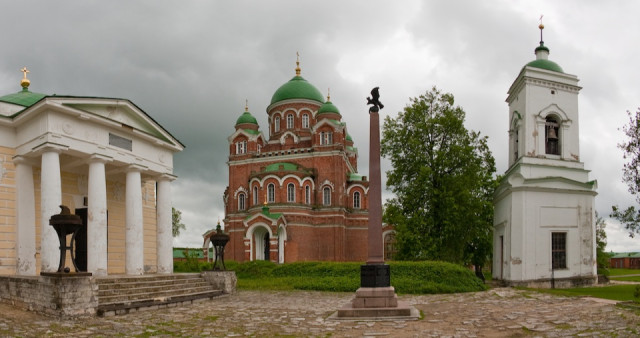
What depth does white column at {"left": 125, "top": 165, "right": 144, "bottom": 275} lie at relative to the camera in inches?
699

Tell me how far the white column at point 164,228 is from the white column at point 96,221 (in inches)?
125

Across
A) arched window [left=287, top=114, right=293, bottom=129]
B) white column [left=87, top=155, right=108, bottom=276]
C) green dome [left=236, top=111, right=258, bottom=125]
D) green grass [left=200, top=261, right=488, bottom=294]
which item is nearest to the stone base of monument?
green grass [left=200, top=261, right=488, bottom=294]

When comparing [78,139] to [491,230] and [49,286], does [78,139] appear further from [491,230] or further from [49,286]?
[491,230]

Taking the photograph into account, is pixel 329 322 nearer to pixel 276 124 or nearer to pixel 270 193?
pixel 270 193

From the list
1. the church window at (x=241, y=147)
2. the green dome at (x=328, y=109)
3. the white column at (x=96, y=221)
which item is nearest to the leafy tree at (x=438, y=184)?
the white column at (x=96, y=221)

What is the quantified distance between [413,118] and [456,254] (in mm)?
7323

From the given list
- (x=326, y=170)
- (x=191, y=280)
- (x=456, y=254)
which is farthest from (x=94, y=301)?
(x=326, y=170)

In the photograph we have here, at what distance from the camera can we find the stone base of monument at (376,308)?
11648mm

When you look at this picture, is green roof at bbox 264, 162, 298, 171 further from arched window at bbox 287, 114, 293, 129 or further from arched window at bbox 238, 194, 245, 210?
arched window at bbox 287, 114, 293, 129

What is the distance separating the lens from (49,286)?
11.7m

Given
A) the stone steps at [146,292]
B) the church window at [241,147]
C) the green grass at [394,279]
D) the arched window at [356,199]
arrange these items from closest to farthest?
1. the stone steps at [146,292]
2. the green grass at [394,279]
3. the arched window at [356,199]
4. the church window at [241,147]

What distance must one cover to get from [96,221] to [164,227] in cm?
370

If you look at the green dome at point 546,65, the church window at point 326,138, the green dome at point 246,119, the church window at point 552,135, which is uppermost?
the green dome at point 246,119

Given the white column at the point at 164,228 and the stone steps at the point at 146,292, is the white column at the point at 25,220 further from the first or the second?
the white column at the point at 164,228
